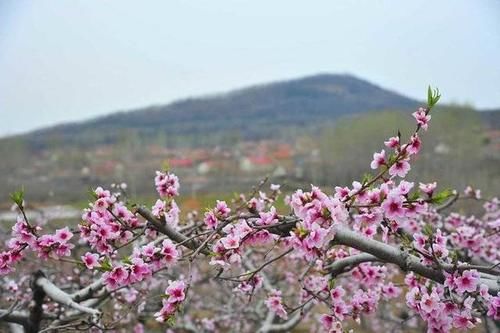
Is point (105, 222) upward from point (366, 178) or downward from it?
downward

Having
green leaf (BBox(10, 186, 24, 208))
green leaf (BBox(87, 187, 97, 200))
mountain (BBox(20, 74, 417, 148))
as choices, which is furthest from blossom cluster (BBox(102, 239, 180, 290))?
mountain (BBox(20, 74, 417, 148))

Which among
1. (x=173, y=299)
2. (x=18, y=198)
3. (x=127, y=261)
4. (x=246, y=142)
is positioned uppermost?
(x=18, y=198)

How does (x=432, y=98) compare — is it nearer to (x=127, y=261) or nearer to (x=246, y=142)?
(x=127, y=261)

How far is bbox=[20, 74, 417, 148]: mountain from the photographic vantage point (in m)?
40.2

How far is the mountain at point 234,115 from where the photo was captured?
4022 centimetres

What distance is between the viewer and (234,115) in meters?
54.3

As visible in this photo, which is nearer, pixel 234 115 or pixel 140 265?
pixel 140 265

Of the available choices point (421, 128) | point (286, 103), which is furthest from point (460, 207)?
point (286, 103)

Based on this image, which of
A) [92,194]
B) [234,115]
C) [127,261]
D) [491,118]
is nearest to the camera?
[127,261]

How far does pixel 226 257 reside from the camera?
6.73 ft

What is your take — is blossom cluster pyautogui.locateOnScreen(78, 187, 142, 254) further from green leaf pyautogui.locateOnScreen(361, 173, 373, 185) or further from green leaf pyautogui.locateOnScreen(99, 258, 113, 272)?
green leaf pyautogui.locateOnScreen(361, 173, 373, 185)

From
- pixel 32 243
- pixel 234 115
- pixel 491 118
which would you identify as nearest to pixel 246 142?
pixel 234 115

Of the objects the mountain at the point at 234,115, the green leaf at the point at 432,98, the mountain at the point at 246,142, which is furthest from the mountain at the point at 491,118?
the mountain at the point at 234,115

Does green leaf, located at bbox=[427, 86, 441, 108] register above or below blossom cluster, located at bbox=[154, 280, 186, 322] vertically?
above
